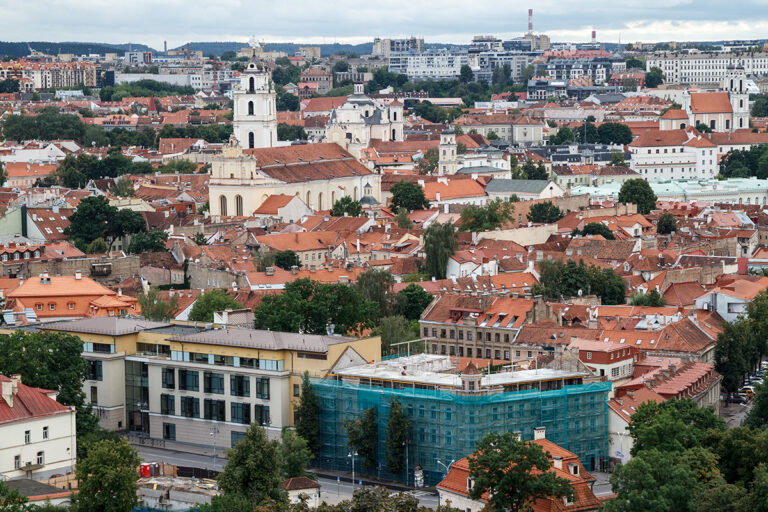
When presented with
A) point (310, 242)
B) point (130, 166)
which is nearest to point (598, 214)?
point (310, 242)

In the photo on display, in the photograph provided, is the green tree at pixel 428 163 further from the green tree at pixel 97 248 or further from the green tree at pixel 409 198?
the green tree at pixel 97 248

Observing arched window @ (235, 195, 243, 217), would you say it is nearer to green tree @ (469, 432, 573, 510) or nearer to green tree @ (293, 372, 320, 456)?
green tree @ (293, 372, 320, 456)

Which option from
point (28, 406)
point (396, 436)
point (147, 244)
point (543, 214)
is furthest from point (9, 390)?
point (543, 214)

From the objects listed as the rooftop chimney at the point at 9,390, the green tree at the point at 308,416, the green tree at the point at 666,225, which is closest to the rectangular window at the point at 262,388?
the green tree at the point at 308,416

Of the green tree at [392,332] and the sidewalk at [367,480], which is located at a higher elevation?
the green tree at [392,332]

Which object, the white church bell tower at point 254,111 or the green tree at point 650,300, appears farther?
the white church bell tower at point 254,111

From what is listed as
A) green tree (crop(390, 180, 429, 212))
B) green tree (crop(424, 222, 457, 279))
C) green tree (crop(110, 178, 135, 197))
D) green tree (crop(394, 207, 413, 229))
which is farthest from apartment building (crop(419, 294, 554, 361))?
green tree (crop(110, 178, 135, 197))

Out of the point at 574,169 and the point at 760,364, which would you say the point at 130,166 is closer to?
the point at 574,169
